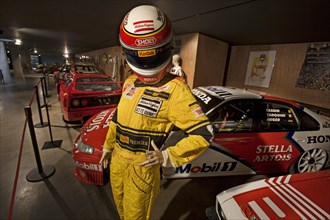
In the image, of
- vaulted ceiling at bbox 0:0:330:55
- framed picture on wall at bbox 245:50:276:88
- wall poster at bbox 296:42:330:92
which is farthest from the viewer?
framed picture on wall at bbox 245:50:276:88

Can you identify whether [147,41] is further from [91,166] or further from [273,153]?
[273,153]

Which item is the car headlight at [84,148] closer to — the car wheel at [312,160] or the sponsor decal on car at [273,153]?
the sponsor decal on car at [273,153]

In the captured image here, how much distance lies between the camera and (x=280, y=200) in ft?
3.45

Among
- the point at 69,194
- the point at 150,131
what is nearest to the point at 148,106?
the point at 150,131

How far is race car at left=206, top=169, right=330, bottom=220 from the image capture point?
3.12 feet

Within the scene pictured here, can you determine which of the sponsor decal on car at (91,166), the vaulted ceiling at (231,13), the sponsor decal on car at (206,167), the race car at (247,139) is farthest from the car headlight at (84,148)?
the vaulted ceiling at (231,13)

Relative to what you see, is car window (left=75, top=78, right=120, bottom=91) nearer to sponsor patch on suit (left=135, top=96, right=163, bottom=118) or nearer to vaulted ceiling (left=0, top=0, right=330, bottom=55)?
vaulted ceiling (left=0, top=0, right=330, bottom=55)

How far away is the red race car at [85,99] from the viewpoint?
128 inches

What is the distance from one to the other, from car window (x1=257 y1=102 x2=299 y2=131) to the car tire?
477 mm

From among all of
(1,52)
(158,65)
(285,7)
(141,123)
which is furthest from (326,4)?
(1,52)

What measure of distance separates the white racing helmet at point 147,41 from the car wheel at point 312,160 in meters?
2.53

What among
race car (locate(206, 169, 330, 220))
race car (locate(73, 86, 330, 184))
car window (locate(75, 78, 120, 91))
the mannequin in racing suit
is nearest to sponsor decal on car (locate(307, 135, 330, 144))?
race car (locate(73, 86, 330, 184))

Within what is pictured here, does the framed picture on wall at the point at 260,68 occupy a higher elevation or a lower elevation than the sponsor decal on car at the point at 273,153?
higher

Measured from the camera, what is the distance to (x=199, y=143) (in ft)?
2.97
